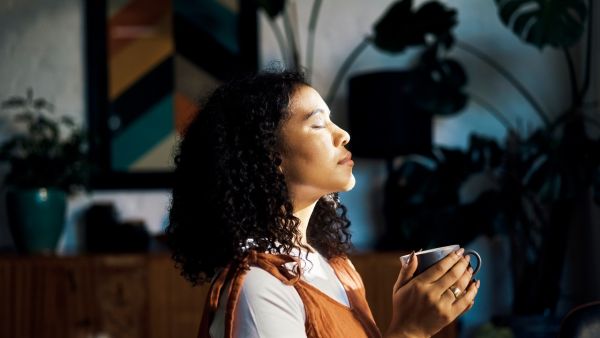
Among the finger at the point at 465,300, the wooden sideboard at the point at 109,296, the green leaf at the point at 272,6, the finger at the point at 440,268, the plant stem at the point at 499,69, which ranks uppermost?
the green leaf at the point at 272,6

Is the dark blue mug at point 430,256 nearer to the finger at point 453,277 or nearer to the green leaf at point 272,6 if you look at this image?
the finger at point 453,277

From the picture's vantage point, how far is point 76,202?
3350mm

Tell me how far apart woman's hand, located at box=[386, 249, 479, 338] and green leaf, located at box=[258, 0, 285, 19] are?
208 cm

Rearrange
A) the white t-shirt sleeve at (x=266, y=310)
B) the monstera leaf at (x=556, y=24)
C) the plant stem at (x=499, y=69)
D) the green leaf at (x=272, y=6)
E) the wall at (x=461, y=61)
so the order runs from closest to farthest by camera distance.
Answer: the white t-shirt sleeve at (x=266, y=310) → the monstera leaf at (x=556, y=24) → the green leaf at (x=272, y=6) → the plant stem at (x=499, y=69) → the wall at (x=461, y=61)

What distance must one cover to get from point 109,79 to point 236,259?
257 centimetres

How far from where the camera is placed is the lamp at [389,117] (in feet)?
9.67

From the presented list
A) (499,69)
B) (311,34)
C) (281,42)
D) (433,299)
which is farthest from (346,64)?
(433,299)

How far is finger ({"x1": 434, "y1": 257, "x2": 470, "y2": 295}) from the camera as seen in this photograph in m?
0.98

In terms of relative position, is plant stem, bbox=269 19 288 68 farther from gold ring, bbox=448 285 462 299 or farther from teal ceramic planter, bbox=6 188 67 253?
gold ring, bbox=448 285 462 299

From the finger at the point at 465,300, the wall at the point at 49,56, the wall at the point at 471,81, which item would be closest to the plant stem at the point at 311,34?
the wall at the point at 471,81

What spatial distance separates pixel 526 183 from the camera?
2.89 m

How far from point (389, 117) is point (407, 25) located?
1.20 ft

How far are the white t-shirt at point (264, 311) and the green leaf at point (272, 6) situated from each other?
212cm

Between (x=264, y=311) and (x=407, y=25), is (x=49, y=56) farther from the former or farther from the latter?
(x=264, y=311)
